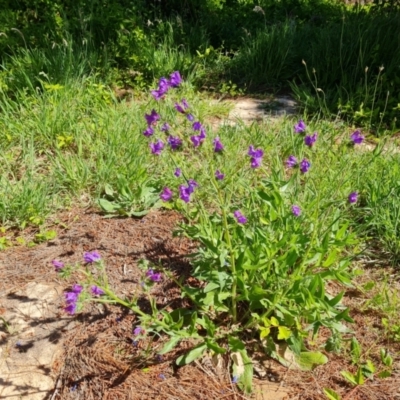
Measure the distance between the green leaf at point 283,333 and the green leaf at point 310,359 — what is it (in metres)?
0.12

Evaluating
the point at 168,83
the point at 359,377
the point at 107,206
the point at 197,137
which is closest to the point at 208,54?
the point at 107,206

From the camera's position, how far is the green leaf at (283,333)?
6.33 feet

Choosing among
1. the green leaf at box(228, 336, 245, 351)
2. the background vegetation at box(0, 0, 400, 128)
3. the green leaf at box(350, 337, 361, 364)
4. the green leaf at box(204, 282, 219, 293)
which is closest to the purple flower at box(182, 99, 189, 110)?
the green leaf at box(204, 282, 219, 293)

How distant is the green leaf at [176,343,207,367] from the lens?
6.24 feet

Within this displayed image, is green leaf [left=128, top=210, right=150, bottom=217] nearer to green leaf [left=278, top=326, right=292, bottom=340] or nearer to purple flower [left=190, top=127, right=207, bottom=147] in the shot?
purple flower [left=190, top=127, right=207, bottom=147]

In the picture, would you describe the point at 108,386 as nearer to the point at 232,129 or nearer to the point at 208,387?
the point at 208,387

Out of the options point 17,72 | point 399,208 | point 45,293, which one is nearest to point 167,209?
point 45,293

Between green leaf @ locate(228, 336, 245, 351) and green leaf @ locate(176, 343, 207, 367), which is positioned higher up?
green leaf @ locate(228, 336, 245, 351)

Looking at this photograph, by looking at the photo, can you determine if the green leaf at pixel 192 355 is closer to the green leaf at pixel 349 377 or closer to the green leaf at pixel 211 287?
the green leaf at pixel 211 287

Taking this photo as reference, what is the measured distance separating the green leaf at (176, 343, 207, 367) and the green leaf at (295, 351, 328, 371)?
399 mm

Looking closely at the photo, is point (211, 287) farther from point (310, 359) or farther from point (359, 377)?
point (359, 377)

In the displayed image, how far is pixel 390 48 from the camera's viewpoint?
445cm

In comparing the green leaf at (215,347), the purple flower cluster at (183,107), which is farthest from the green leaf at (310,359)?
the purple flower cluster at (183,107)

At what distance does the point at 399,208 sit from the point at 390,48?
2436 mm
